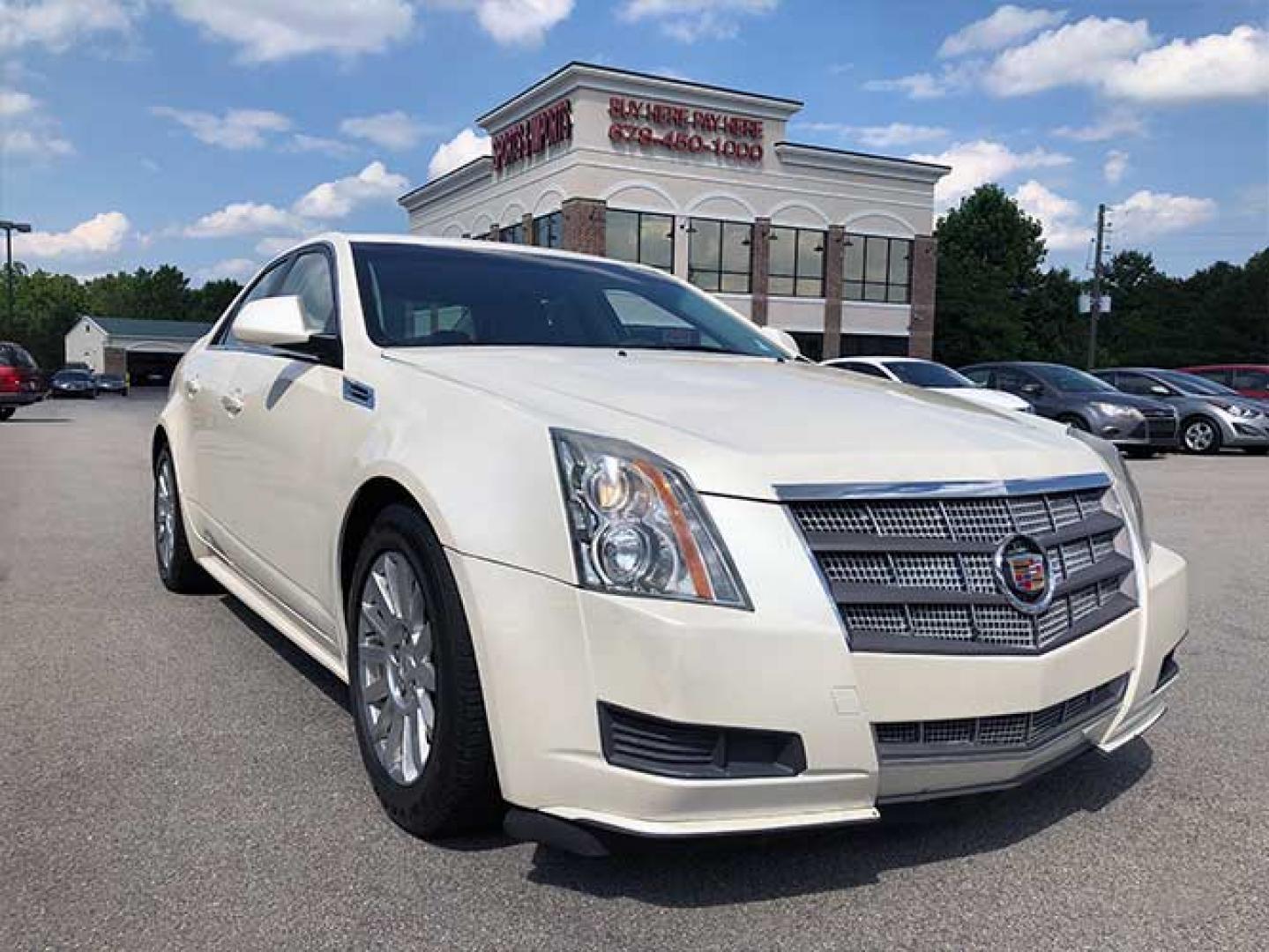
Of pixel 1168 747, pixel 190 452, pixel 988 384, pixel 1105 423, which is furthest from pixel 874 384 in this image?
pixel 988 384

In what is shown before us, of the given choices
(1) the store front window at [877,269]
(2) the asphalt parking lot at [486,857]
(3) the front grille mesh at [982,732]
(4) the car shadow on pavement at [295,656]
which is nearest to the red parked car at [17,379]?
(4) the car shadow on pavement at [295,656]

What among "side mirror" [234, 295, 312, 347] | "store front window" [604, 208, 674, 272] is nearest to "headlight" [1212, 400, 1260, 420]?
"side mirror" [234, 295, 312, 347]

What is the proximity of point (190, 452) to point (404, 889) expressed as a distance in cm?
299

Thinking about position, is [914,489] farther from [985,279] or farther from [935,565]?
[985,279]

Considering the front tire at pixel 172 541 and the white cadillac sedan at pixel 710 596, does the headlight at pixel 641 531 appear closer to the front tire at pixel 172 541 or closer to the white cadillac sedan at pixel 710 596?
the white cadillac sedan at pixel 710 596

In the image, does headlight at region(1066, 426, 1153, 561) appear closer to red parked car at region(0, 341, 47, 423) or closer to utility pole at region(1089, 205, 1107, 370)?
red parked car at region(0, 341, 47, 423)

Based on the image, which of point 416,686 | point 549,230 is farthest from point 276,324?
point 549,230

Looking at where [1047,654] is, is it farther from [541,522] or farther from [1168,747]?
[1168,747]

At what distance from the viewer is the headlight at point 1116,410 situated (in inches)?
595

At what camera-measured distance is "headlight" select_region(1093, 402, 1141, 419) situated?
49.5 ft

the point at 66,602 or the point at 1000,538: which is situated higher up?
the point at 1000,538

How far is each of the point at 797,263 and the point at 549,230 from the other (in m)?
8.98

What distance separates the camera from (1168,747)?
3.48 meters

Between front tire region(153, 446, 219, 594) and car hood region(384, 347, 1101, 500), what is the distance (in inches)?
96.6
